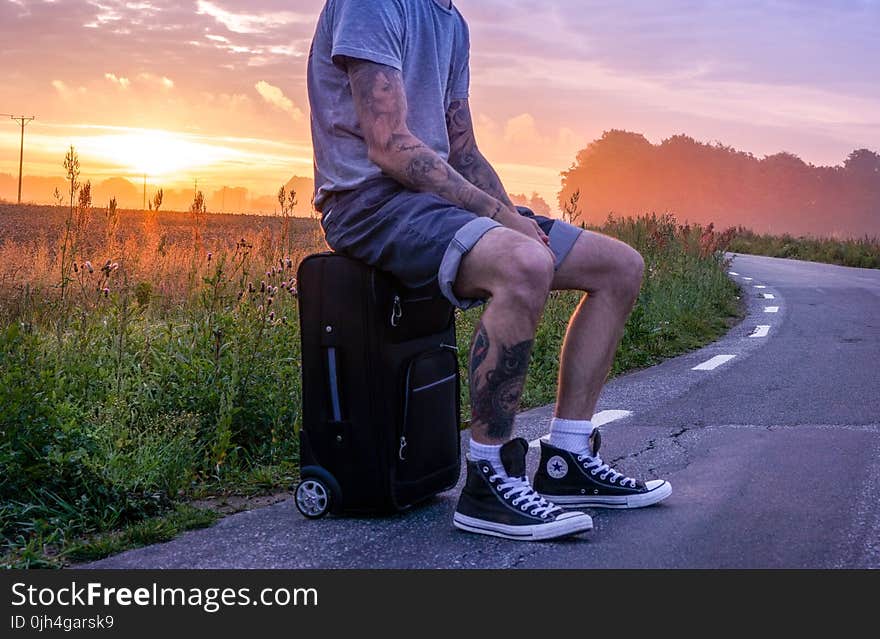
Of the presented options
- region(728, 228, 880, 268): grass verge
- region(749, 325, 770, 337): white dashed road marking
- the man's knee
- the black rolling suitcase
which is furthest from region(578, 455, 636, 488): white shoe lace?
region(728, 228, 880, 268): grass verge

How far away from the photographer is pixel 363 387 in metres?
3.55

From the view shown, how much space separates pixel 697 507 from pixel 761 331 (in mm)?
7252

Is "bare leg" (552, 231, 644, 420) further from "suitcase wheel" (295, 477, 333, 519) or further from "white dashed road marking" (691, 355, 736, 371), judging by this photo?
"white dashed road marking" (691, 355, 736, 371)

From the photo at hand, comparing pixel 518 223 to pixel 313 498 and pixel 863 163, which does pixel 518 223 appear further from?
pixel 863 163

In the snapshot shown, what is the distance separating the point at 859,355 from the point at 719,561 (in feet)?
19.9

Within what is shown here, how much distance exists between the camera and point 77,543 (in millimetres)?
3434

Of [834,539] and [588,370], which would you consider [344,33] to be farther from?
[834,539]

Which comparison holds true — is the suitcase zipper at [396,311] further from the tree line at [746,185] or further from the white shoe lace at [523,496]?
the tree line at [746,185]

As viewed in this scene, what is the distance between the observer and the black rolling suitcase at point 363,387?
11.6ft

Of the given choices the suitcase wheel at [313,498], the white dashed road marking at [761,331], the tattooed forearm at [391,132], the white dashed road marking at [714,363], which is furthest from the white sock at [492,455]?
the white dashed road marking at [761,331]

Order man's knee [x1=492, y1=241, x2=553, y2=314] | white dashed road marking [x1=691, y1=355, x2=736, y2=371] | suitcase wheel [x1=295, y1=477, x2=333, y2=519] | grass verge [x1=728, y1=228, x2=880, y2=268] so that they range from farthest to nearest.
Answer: grass verge [x1=728, y1=228, x2=880, y2=268] → white dashed road marking [x1=691, y1=355, x2=736, y2=371] → suitcase wheel [x1=295, y1=477, x2=333, y2=519] → man's knee [x1=492, y1=241, x2=553, y2=314]

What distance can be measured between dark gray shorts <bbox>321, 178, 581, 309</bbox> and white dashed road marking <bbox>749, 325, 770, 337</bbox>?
7272mm

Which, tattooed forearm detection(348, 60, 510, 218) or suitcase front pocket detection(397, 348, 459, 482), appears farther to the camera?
suitcase front pocket detection(397, 348, 459, 482)

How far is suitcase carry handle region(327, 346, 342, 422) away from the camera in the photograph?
11.7 ft
